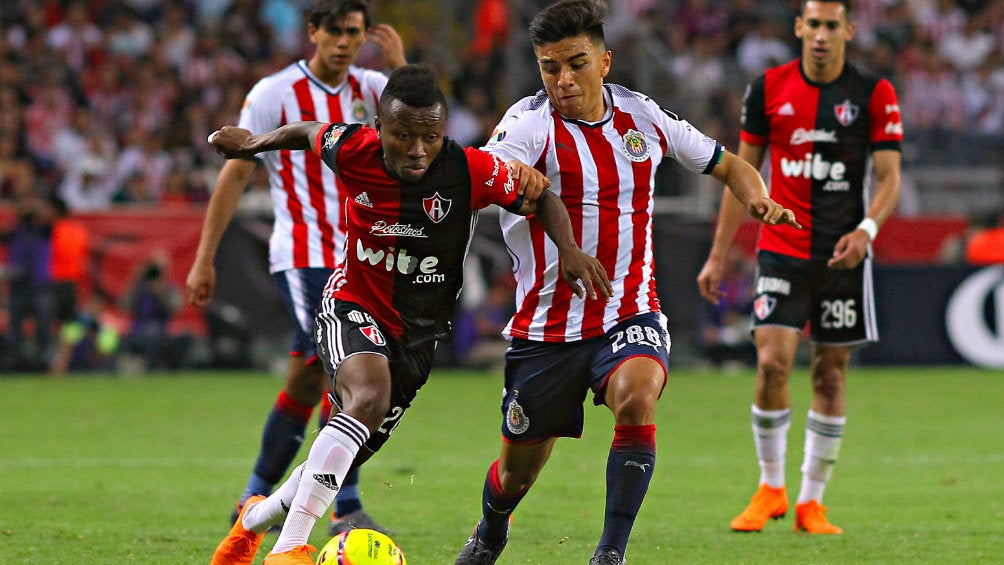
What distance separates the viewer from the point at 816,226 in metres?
6.99

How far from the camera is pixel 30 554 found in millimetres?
5812

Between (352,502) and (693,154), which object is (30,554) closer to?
(352,502)

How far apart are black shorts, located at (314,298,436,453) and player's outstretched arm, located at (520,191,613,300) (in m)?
0.67

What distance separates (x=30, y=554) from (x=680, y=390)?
27.9 ft

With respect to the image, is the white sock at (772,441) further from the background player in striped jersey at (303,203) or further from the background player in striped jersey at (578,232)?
the background player in striped jersey at (303,203)

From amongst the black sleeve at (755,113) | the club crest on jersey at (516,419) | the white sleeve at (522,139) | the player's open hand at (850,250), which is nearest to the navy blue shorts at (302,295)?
the club crest on jersey at (516,419)

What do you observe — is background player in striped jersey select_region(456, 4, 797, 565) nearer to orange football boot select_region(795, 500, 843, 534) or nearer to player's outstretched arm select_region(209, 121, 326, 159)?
player's outstretched arm select_region(209, 121, 326, 159)

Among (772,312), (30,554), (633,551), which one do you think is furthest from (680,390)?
(30,554)

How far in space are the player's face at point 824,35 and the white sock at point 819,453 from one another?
1709 mm

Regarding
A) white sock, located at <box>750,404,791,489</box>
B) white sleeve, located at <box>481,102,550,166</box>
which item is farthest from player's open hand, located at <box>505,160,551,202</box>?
white sock, located at <box>750,404,791,489</box>

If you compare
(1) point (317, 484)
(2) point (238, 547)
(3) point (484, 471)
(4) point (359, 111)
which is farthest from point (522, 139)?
(3) point (484, 471)

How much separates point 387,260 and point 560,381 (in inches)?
31.6

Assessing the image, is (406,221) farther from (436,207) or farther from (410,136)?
(410,136)

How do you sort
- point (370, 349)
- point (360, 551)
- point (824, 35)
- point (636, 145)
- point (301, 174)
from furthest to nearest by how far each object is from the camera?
point (824, 35)
point (301, 174)
point (636, 145)
point (370, 349)
point (360, 551)
